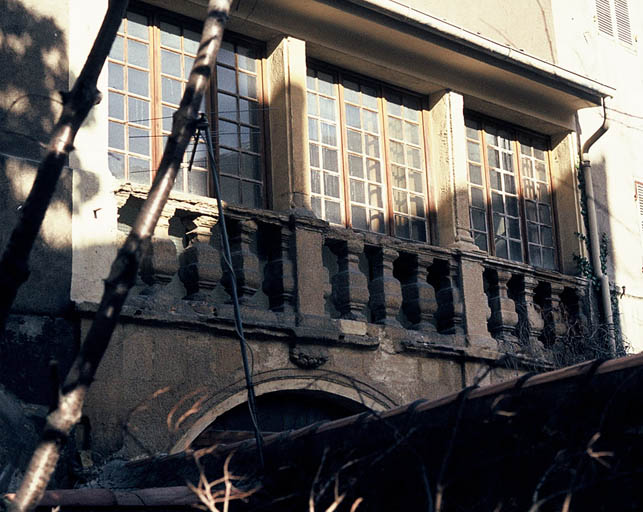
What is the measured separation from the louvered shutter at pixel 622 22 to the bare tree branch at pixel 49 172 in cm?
949

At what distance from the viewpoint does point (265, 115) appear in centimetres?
930

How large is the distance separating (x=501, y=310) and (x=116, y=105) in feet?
12.1

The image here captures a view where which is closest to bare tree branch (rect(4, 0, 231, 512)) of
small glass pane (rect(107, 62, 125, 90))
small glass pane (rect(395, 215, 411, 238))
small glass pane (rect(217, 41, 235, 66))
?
small glass pane (rect(107, 62, 125, 90))

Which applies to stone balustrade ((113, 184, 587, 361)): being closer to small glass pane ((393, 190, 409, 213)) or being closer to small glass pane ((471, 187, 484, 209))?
small glass pane ((393, 190, 409, 213))

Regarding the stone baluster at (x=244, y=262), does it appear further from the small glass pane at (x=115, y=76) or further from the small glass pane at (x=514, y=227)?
the small glass pane at (x=514, y=227)

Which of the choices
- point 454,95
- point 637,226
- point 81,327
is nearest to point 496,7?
point 454,95

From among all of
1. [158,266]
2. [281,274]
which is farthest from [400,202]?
[158,266]

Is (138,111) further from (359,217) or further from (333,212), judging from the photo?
(359,217)

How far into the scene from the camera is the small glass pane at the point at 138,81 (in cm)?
856

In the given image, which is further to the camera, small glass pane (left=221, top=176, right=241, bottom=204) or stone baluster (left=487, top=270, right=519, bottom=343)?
stone baluster (left=487, top=270, right=519, bottom=343)

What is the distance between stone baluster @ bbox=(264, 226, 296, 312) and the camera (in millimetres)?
8539

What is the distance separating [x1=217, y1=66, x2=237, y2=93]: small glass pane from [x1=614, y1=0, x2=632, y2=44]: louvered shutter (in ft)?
17.3

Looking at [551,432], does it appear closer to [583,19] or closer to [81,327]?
[81,327]

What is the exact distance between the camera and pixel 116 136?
8.36 meters
